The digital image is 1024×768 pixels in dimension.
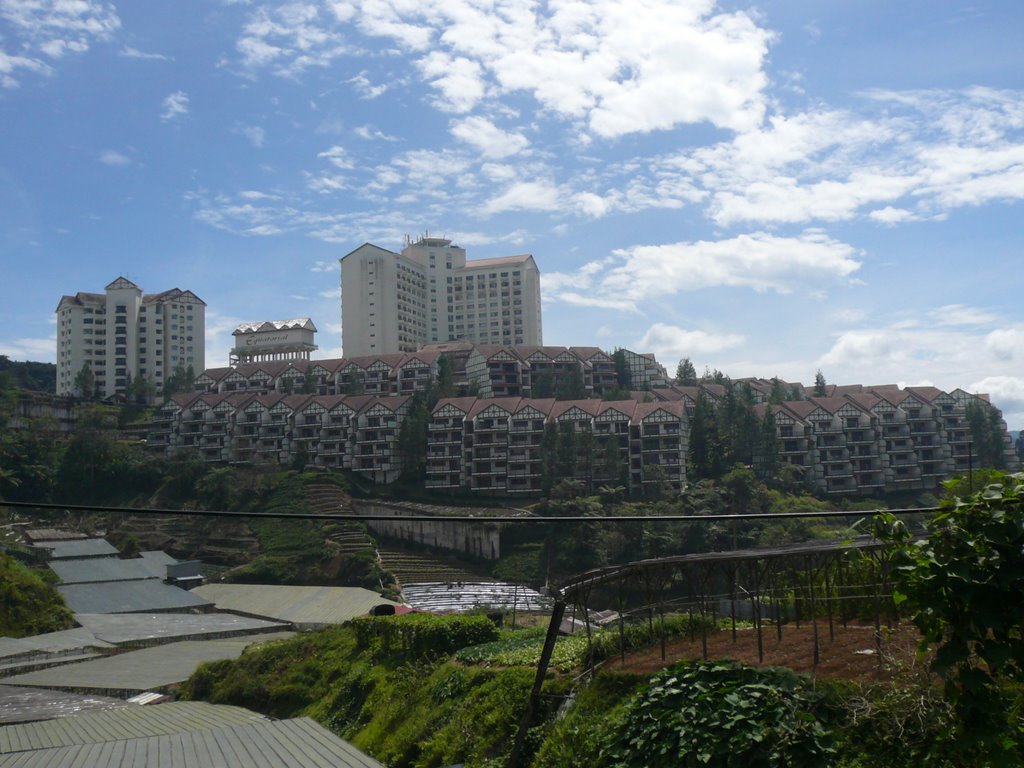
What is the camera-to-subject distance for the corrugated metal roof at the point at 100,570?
41312mm

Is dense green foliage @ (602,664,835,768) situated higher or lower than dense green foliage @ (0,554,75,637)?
higher

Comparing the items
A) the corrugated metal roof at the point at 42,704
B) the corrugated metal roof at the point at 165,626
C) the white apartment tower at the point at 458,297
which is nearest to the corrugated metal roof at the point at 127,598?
the corrugated metal roof at the point at 165,626

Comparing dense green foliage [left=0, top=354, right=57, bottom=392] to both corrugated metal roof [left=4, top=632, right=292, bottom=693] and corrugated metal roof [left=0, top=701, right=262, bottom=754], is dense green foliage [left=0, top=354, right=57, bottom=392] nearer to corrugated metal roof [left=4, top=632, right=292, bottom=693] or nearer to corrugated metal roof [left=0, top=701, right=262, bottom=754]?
corrugated metal roof [left=4, top=632, right=292, bottom=693]

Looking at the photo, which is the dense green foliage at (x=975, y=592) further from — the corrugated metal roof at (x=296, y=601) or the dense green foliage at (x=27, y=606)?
the dense green foliage at (x=27, y=606)

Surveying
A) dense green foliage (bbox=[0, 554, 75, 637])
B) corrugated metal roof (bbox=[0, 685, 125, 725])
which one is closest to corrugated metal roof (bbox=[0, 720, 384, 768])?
corrugated metal roof (bbox=[0, 685, 125, 725])

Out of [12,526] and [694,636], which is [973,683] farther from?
[12,526]

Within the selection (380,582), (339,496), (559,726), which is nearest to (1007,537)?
(559,726)

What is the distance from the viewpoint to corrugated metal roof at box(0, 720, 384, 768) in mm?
10367

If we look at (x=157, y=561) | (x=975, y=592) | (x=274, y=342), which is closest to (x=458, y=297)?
(x=274, y=342)

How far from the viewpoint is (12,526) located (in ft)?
156

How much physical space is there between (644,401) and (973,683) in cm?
5800

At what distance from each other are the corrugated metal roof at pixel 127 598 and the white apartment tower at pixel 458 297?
4184 centimetres

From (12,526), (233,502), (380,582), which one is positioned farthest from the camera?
(233,502)

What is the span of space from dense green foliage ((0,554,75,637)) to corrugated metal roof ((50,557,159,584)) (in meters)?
6.56
